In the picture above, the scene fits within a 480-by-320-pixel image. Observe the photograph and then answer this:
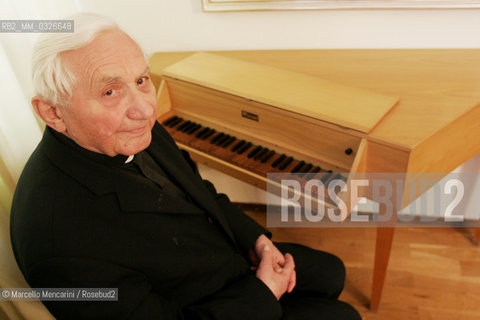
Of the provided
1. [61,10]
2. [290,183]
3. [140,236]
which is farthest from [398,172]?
[61,10]

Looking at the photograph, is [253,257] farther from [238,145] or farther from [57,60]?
[57,60]

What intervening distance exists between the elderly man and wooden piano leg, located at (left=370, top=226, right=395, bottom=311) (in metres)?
0.47

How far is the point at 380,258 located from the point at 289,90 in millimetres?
848

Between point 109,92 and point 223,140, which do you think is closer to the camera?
point 109,92

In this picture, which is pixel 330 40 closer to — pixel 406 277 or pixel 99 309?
pixel 406 277

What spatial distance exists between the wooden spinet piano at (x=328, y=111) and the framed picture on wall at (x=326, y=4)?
8.3 inches

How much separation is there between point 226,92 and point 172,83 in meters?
0.33

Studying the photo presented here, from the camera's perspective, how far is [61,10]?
1.93 m

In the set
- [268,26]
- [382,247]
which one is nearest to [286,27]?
[268,26]

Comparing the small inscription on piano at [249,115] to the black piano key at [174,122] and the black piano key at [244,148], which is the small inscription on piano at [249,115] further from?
the black piano key at [174,122]

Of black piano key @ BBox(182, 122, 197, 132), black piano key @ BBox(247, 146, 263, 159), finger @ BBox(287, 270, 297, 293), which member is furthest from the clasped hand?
black piano key @ BBox(182, 122, 197, 132)

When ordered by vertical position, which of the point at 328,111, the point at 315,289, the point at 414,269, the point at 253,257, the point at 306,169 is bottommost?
the point at 414,269

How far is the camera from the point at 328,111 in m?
1.57

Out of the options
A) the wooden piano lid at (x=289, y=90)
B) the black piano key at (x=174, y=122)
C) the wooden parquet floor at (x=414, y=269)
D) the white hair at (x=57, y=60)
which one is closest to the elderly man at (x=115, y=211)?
the white hair at (x=57, y=60)
